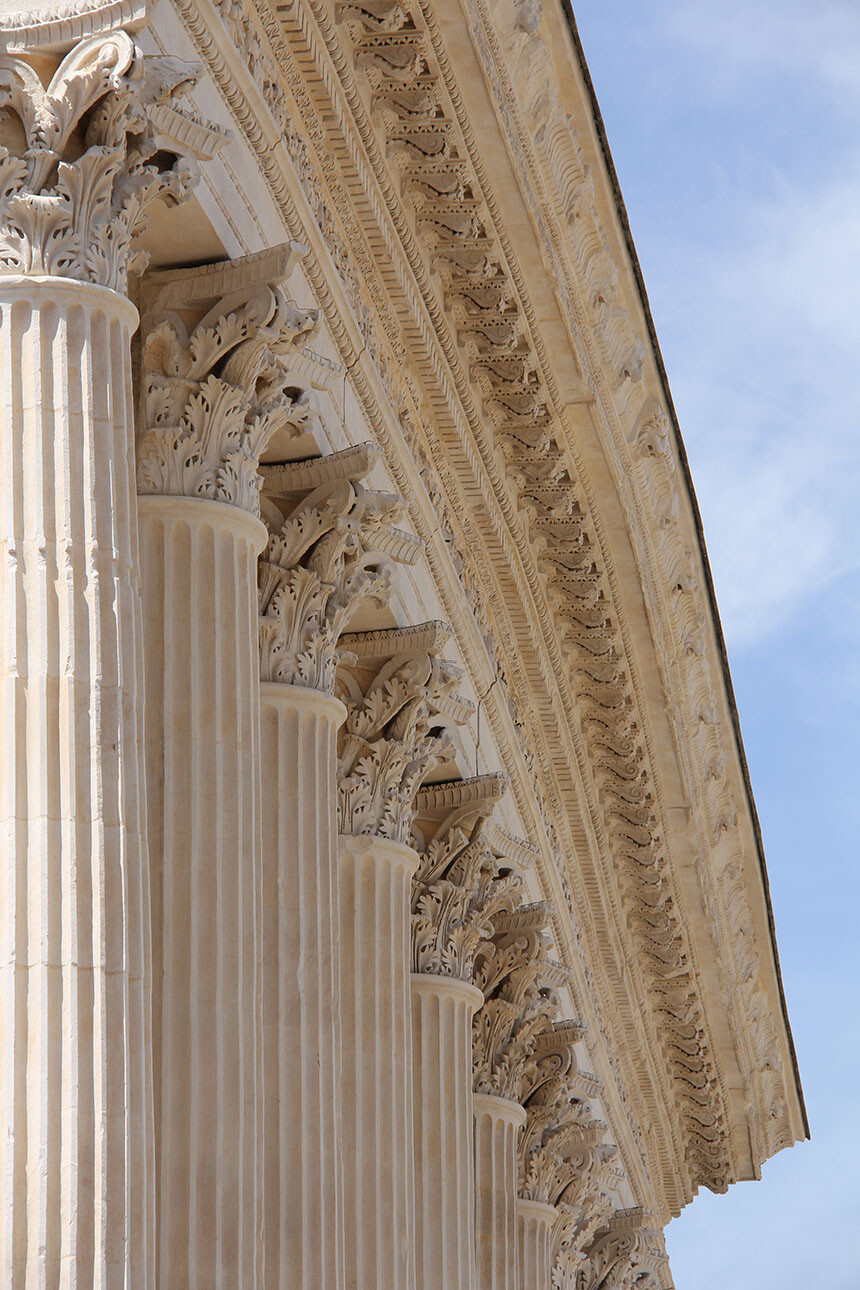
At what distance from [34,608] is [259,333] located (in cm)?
368

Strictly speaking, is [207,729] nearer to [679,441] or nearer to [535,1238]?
[679,441]

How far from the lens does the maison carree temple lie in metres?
10.0

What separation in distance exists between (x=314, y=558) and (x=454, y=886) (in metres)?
5.60

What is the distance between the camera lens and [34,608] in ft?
33.2

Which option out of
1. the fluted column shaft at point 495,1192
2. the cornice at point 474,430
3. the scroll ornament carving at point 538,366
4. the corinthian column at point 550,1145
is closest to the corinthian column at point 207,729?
the cornice at point 474,430

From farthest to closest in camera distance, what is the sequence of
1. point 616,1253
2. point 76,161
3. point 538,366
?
point 616,1253
point 538,366
point 76,161

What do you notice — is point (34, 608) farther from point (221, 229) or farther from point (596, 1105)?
point (596, 1105)

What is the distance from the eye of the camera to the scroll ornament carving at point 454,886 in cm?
2020

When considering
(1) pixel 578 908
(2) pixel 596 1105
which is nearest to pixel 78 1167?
(1) pixel 578 908

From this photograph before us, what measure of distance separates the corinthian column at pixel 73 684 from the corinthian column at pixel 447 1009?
9.69 m

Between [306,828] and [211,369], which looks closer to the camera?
[211,369]

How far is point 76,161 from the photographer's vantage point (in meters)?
10.9

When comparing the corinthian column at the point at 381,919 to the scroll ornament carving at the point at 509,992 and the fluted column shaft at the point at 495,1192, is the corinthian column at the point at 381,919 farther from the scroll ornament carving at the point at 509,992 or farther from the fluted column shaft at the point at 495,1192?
the fluted column shaft at the point at 495,1192

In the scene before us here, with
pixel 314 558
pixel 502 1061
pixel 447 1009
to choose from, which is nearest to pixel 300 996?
pixel 314 558
